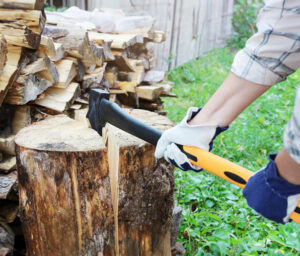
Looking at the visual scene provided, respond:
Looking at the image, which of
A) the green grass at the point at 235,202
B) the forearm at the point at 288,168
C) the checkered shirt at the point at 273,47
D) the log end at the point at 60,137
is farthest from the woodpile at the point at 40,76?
the forearm at the point at 288,168

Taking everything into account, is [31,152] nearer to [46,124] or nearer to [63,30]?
[46,124]

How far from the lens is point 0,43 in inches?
72.0

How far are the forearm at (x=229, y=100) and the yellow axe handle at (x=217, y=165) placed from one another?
0.42 feet

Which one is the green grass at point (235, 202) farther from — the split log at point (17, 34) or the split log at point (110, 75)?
the split log at point (17, 34)

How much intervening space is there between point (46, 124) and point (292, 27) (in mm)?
1487

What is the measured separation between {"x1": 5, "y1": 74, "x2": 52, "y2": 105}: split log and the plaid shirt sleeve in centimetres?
139

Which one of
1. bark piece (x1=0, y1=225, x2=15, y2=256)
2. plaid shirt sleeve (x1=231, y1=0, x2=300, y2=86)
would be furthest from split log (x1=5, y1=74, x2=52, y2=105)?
plaid shirt sleeve (x1=231, y1=0, x2=300, y2=86)

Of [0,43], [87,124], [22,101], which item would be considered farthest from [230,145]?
[0,43]

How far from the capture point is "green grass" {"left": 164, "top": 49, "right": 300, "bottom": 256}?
2.06 metres

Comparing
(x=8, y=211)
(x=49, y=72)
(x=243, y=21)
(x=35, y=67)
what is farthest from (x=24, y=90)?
(x=243, y=21)

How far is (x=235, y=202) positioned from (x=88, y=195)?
128 centimetres

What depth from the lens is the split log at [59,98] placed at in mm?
2387

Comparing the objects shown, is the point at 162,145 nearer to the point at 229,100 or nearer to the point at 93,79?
the point at 229,100

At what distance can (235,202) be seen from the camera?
254 centimetres
